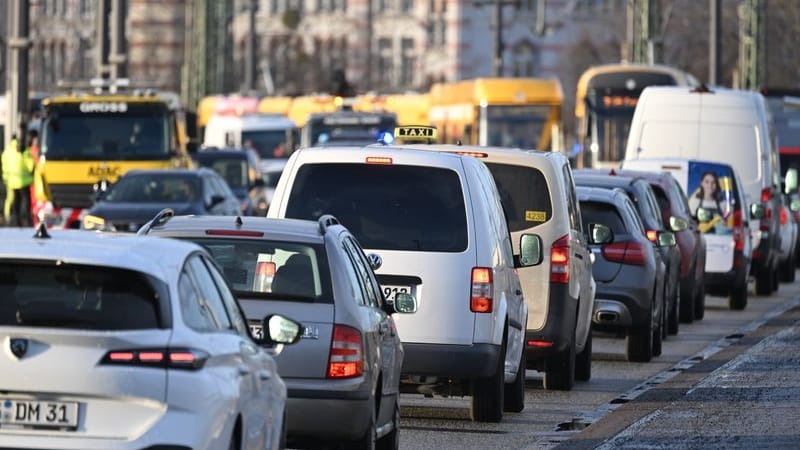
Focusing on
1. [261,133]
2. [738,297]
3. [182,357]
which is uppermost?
[182,357]

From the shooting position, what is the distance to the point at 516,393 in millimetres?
15117

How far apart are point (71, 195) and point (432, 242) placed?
23.4 m

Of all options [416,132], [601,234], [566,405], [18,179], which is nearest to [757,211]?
[601,234]

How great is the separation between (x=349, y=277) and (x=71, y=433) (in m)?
3.21

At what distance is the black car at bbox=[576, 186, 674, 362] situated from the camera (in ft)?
64.9

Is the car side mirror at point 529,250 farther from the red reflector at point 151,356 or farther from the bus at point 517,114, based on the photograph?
the bus at point 517,114

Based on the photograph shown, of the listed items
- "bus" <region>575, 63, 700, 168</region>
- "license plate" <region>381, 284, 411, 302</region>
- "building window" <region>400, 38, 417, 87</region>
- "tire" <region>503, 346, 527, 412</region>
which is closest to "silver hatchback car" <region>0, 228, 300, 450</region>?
"license plate" <region>381, 284, 411, 302</region>

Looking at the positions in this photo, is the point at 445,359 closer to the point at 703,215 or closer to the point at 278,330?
the point at 278,330

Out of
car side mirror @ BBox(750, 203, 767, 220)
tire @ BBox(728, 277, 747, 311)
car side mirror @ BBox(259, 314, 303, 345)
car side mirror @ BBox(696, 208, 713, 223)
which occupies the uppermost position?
car side mirror @ BBox(259, 314, 303, 345)

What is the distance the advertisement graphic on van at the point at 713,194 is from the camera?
1112 inches

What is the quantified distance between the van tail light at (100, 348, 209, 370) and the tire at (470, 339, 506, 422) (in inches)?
232

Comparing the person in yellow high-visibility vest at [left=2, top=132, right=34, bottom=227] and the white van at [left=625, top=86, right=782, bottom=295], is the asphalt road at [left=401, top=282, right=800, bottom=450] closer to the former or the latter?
the white van at [left=625, top=86, right=782, bottom=295]

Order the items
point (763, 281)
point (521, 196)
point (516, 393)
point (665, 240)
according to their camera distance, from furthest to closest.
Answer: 1. point (763, 281)
2. point (665, 240)
3. point (521, 196)
4. point (516, 393)

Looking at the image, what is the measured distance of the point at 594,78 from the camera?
5016 cm
